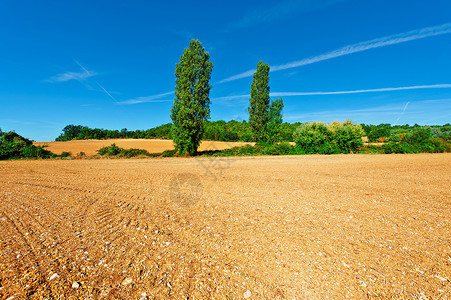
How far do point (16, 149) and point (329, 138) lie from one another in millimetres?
41610

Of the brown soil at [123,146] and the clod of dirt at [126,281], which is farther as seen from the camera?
the brown soil at [123,146]

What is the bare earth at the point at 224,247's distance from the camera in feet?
8.82

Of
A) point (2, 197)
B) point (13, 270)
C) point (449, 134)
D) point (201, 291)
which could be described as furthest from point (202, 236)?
point (449, 134)

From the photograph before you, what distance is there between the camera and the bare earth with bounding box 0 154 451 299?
269 cm

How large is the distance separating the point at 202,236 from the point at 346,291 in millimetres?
2705

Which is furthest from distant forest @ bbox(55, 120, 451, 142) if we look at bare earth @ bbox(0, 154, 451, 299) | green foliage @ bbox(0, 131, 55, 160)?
bare earth @ bbox(0, 154, 451, 299)

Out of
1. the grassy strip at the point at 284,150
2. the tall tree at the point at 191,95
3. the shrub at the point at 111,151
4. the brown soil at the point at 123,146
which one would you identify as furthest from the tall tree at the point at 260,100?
the shrub at the point at 111,151

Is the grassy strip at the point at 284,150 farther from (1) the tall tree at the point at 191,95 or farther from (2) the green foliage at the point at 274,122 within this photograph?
(2) the green foliage at the point at 274,122

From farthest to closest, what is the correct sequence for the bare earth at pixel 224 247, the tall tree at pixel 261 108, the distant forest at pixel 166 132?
the distant forest at pixel 166 132, the tall tree at pixel 261 108, the bare earth at pixel 224 247

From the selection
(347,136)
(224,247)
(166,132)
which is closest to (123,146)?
(166,132)

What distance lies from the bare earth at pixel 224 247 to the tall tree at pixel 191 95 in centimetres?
1962

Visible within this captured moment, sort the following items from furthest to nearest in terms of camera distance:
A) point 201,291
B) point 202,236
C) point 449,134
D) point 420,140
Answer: point 449,134 → point 420,140 → point 202,236 → point 201,291

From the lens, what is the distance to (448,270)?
3.04m

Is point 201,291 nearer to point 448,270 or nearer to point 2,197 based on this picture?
point 448,270
